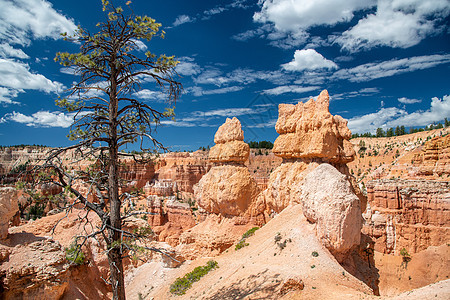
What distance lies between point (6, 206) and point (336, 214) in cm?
1088

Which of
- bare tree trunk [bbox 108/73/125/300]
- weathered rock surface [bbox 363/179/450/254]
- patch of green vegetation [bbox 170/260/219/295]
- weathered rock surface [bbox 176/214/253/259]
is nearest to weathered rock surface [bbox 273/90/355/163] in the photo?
weathered rock surface [bbox 176/214/253/259]

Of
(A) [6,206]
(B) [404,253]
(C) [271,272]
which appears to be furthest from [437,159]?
(A) [6,206]

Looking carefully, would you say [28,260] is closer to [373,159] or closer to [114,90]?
[114,90]

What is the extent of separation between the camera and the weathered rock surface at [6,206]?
814 cm

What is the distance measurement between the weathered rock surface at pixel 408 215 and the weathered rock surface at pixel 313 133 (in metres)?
12.2

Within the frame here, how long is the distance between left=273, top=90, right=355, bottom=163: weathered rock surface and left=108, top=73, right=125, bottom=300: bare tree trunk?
11766 millimetres

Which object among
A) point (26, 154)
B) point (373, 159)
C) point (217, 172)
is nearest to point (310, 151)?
point (217, 172)

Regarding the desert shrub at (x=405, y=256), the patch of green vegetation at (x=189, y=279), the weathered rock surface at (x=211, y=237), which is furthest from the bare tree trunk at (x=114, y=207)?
the desert shrub at (x=405, y=256)

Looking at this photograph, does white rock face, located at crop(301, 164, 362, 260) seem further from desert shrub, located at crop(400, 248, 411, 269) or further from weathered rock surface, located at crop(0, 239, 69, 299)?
desert shrub, located at crop(400, 248, 411, 269)

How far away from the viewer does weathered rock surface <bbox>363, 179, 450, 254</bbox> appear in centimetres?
2262

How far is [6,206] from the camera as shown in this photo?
341 inches

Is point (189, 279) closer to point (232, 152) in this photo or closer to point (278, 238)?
point (278, 238)

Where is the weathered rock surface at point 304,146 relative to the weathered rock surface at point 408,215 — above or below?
above

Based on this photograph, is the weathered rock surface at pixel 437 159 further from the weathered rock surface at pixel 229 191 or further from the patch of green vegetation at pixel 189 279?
the patch of green vegetation at pixel 189 279
